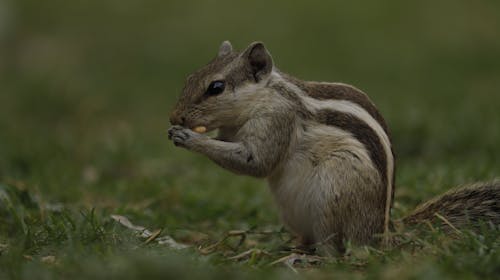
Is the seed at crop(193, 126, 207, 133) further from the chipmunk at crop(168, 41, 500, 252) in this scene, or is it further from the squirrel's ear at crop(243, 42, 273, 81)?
the squirrel's ear at crop(243, 42, 273, 81)

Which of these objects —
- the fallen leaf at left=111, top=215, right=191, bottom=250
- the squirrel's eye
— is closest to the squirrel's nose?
the squirrel's eye

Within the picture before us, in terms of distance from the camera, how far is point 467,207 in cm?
531

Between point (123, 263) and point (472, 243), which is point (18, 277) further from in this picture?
point (472, 243)

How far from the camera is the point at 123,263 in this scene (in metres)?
3.96

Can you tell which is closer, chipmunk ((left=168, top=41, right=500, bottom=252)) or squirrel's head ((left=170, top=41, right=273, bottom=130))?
chipmunk ((left=168, top=41, right=500, bottom=252))

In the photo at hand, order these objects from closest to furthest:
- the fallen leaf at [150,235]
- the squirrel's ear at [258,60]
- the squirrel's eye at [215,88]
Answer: the fallen leaf at [150,235] → the squirrel's eye at [215,88] → the squirrel's ear at [258,60]

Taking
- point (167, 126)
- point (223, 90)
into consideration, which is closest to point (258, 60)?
point (223, 90)

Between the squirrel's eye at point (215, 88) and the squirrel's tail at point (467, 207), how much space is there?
5.25 feet

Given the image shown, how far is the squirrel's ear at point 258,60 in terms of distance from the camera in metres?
5.85

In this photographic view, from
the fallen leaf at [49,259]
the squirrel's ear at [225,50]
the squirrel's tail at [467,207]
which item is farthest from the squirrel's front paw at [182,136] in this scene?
the squirrel's tail at [467,207]

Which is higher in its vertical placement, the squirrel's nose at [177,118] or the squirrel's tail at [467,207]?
the squirrel's nose at [177,118]

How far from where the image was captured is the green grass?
4.64 metres

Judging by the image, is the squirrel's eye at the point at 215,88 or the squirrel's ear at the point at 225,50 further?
the squirrel's ear at the point at 225,50

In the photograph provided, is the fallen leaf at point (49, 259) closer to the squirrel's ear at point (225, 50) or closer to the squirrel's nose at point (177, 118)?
the squirrel's nose at point (177, 118)
